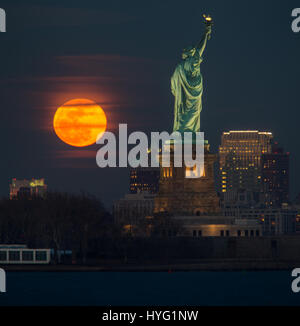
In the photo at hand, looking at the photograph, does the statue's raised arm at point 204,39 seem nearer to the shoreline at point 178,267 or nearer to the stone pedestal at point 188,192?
the stone pedestal at point 188,192

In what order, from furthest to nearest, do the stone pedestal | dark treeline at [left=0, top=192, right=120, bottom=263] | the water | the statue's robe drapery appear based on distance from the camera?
the statue's robe drapery
the stone pedestal
dark treeline at [left=0, top=192, right=120, bottom=263]
the water

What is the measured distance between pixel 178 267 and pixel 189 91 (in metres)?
29.6

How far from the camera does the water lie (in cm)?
12356

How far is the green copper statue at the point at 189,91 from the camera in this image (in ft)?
596

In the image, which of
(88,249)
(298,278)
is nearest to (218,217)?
(88,249)

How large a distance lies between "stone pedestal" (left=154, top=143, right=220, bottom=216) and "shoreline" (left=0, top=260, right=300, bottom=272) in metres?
18.0

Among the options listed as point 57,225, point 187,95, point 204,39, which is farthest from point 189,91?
point 57,225

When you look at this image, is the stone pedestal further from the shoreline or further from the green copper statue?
the shoreline

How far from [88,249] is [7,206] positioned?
12.9 meters

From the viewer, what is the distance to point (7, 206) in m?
173

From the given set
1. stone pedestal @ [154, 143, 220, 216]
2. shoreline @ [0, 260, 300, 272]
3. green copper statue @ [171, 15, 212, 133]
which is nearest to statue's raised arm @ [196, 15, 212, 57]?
green copper statue @ [171, 15, 212, 133]

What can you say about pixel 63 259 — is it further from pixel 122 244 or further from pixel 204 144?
pixel 204 144
